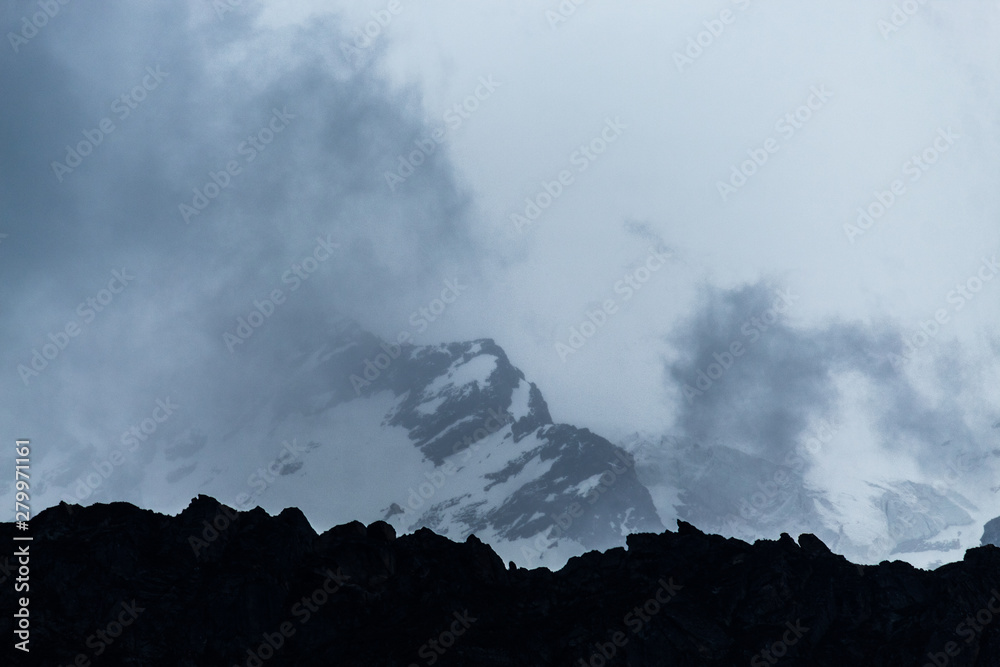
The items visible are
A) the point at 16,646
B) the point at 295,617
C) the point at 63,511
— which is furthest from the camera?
the point at 63,511

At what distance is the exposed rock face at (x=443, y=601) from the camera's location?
91.2m

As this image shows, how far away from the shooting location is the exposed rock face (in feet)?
299

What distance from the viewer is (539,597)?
325 feet

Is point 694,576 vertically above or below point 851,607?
above

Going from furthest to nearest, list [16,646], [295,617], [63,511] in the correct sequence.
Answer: [63,511]
[295,617]
[16,646]

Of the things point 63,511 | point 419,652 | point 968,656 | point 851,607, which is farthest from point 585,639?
point 63,511

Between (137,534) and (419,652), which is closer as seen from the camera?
(419,652)

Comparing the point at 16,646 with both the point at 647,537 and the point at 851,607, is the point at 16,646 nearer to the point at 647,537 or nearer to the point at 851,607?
the point at 647,537

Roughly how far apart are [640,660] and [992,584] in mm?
28930

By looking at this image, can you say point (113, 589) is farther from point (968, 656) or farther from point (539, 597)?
point (968, 656)

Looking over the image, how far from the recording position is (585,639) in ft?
302

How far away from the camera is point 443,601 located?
95.7m

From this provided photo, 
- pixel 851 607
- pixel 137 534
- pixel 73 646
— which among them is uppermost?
pixel 137 534

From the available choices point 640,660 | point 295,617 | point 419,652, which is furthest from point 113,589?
point 640,660
